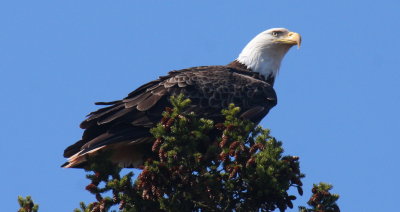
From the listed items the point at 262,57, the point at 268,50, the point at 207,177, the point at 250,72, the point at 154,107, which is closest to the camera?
the point at 207,177

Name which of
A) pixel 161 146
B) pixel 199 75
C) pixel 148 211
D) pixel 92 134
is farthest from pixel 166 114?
pixel 199 75

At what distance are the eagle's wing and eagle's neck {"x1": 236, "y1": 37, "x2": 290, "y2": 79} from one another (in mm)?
823

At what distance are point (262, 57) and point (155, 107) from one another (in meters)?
2.42

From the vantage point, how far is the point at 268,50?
35.3ft

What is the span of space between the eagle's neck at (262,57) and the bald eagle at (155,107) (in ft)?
1.51

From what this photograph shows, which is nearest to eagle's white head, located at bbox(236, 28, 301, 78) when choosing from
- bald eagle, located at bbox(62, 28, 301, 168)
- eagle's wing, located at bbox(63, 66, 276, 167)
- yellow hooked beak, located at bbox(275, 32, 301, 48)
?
yellow hooked beak, located at bbox(275, 32, 301, 48)

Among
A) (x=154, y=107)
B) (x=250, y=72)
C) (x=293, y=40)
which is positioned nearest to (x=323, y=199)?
(x=154, y=107)

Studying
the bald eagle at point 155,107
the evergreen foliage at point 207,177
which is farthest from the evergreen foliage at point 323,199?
the bald eagle at point 155,107

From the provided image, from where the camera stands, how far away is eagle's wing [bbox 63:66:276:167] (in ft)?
28.0

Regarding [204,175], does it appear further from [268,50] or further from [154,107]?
[268,50]

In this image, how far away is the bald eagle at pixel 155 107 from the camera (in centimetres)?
852

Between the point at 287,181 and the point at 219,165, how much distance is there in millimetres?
596

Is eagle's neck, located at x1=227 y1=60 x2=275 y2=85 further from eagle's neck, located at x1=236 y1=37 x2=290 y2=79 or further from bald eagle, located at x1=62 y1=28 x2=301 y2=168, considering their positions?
bald eagle, located at x1=62 y1=28 x2=301 y2=168

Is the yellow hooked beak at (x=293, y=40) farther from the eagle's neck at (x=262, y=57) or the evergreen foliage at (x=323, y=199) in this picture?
the evergreen foliage at (x=323, y=199)
